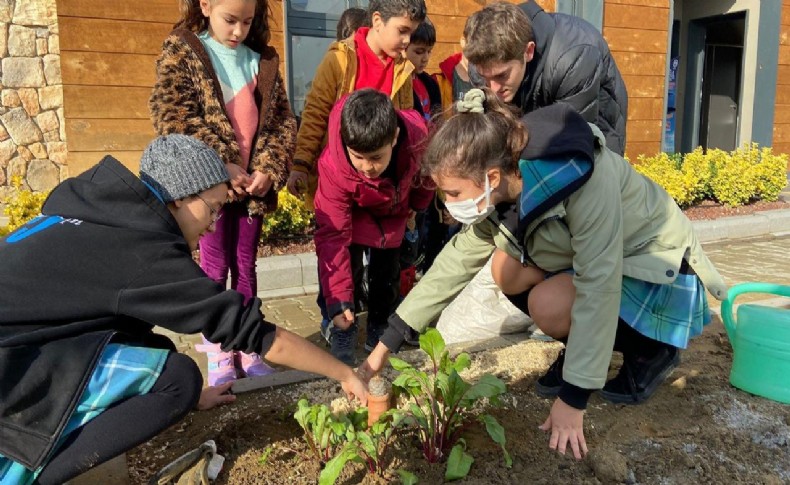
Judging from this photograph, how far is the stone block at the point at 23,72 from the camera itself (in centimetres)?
616

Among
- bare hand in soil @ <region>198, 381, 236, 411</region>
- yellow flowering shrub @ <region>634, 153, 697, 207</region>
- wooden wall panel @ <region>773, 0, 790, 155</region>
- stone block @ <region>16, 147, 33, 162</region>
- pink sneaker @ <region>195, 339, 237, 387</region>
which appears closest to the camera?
bare hand in soil @ <region>198, 381, 236, 411</region>

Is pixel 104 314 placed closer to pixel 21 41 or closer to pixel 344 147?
pixel 344 147

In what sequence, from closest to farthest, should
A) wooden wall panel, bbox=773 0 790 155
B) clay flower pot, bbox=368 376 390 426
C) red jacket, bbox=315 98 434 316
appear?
clay flower pot, bbox=368 376 390 426 < red jacket, bbox=315 98 434 316 < wooden wall panel, bbox=773 0 790 155

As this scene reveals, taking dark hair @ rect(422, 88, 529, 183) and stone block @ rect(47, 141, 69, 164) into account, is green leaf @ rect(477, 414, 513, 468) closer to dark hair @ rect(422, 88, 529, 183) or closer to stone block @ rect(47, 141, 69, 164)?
dark hair @ rect(422, 88, 529, 183)

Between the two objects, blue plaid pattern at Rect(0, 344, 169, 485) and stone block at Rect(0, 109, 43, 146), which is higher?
stone block at Rect(0, 109, 43, 146)

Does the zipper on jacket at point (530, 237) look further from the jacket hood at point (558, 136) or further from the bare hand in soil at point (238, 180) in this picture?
the bare hand in soil at point (238, 180)

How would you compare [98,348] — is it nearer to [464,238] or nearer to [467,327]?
[464,238]

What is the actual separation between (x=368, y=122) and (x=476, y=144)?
992 mm

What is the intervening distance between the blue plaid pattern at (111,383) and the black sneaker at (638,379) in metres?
1.74

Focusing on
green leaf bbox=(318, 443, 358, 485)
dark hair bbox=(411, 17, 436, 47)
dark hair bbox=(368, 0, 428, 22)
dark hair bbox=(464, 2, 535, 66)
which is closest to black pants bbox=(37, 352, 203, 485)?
green leaf bbox=(318, 443, 358, 485)

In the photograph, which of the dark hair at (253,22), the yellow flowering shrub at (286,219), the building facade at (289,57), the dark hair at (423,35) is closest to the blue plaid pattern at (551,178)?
the dark hair at (253,22)

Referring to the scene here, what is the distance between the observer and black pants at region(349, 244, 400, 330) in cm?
363

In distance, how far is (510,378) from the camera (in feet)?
9.01

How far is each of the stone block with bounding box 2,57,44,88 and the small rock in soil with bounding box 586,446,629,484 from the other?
619 centimetres
